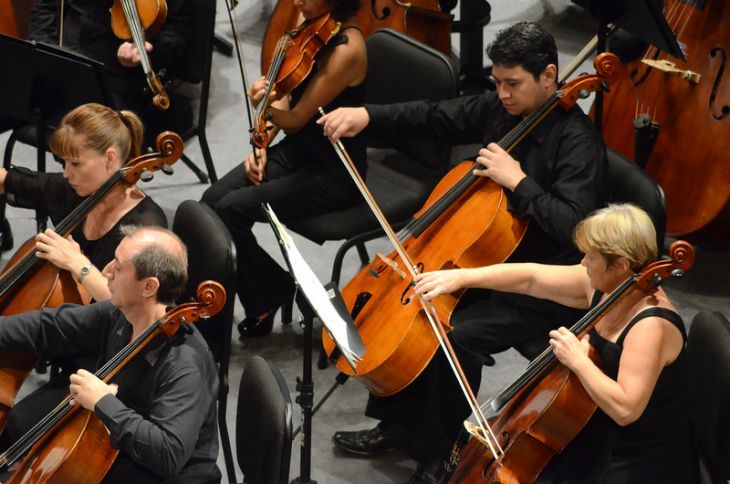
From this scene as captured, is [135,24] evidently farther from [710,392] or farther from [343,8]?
[710,392]

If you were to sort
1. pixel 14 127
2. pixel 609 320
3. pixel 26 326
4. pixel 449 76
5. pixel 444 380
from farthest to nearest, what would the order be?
pixel 14 127 < pixel 449 76 < pixel 444 380 < pixel 26 326 < pixel 609 320

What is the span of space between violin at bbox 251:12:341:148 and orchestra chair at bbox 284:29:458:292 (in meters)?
0.29

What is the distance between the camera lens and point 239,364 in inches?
158

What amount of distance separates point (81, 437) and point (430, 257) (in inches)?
43.4

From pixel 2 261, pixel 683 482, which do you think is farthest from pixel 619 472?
pixel 2 261

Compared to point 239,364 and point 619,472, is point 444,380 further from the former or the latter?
point 239,364

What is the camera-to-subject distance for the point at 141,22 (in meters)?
4.37

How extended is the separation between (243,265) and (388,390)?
99cm

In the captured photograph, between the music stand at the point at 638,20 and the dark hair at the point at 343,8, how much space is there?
2.35ft

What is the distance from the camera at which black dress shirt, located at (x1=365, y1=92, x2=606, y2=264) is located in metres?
3.22

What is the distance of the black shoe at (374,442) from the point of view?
3578 millimetres

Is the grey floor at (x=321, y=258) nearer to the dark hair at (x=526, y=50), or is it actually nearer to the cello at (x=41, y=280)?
the cello at (x=41, y=280)

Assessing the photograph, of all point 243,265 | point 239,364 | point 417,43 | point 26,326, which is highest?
point 417,43

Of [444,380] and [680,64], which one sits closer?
[444,380]
